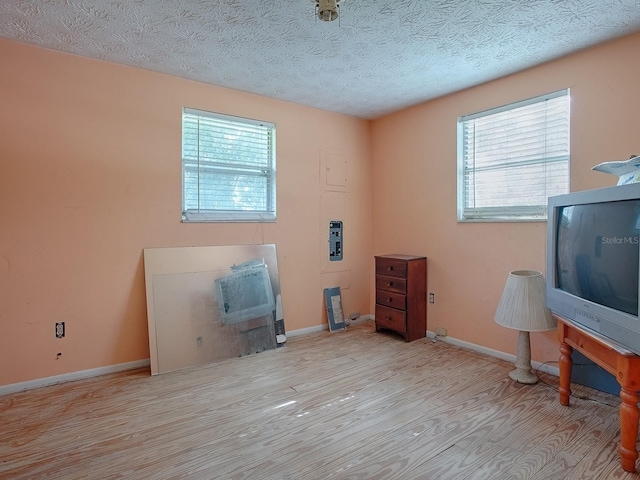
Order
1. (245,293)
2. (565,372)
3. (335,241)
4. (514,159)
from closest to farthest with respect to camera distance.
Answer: (565,372), (514,159), (245,293), (335,241)

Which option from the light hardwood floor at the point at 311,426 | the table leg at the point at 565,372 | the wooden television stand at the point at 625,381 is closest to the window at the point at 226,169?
the light hardwood floor at the point at 311,426

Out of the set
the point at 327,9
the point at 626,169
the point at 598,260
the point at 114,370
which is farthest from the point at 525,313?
the point at 114,370

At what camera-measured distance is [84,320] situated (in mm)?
2674

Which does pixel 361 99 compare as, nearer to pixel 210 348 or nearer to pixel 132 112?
pixel 132 112

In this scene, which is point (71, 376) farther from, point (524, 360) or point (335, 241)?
point (524, 360)

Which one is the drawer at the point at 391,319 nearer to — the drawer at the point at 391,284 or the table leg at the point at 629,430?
the drawer at the point at 391,284

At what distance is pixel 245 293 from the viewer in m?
3.26

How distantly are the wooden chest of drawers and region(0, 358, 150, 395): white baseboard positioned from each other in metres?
2.38

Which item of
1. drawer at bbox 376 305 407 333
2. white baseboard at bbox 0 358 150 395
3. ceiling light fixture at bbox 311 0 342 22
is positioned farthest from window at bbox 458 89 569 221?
white baseboard at bbox 0 358 150 395

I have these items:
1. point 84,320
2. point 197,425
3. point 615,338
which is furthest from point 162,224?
point 615,338

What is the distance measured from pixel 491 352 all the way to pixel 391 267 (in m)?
1.22

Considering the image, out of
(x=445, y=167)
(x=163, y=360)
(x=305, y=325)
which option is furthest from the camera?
(x=305, y=325)

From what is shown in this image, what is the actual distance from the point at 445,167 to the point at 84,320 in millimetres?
3544

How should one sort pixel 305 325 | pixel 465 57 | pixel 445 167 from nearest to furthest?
pixel 465 57 → pixel 445 167 → pixel 305 325
